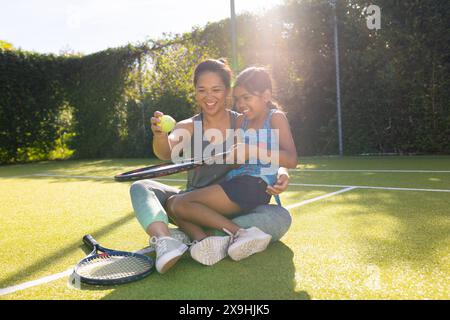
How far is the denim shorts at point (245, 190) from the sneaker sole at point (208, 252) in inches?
15.2

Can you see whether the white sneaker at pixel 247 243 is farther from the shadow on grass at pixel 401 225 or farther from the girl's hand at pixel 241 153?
the shadow on grass at pixel 401 225

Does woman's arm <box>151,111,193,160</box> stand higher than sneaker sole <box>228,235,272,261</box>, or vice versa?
woman's arm <box>151,111,193,160</box>

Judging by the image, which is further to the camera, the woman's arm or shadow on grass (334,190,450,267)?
the woman's arm

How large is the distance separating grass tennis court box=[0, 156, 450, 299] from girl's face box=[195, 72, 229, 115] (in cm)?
108

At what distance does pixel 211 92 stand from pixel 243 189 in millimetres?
760

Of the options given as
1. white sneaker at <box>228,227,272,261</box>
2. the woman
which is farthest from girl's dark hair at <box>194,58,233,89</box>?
white sneaker at <box>228,227,272,261</box>

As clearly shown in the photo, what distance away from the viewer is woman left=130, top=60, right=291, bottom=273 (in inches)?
101

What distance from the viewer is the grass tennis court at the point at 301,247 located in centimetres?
204

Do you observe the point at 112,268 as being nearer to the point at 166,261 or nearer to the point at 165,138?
the point at 166,261

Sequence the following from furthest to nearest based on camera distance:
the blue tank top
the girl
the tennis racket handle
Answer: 1. the tennis racket handle
2. the blue tank top
3. the girl

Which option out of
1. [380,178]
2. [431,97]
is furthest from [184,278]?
[431,97]

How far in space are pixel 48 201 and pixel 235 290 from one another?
4.06 metres

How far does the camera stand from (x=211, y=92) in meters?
3.01

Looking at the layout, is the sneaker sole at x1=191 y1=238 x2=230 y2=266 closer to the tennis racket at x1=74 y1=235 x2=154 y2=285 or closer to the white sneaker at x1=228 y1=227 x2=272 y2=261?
the white sneaker at x1=228 y1=227 x2=272 y2=261
